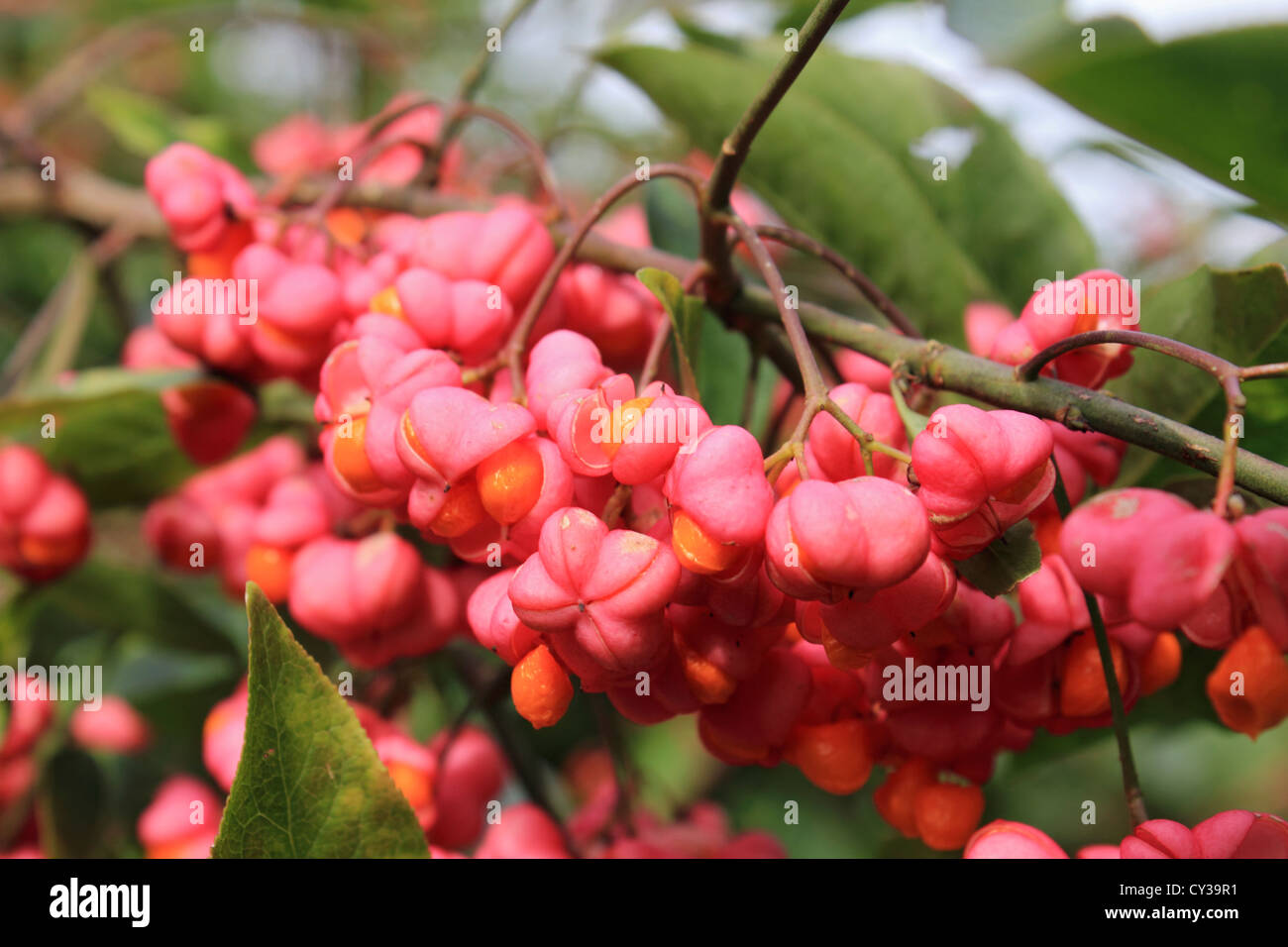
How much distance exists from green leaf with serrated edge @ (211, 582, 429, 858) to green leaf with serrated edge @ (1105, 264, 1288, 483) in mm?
632

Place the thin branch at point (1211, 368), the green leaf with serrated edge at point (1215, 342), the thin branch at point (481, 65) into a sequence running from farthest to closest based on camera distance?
the thin branch at point (481, 65), the green leaf with serrated edge at point (1215, 342), the thin branch at point (1211, 368)

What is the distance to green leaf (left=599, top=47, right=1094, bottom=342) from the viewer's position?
43.6 inches

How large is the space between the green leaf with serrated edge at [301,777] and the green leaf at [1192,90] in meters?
0.66

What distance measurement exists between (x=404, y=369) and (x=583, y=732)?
1029mm

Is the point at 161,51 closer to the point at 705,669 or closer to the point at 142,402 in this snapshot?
the point at 142,402

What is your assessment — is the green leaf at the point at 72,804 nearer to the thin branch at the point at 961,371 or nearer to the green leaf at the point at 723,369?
the thin branch at the point at 961,371

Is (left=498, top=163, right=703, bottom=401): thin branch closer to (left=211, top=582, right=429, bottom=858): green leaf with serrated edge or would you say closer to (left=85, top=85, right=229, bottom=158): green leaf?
(left=211, top=582, right=429, bottom=858): green leaf with serrated edge

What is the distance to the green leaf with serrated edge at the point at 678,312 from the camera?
72cm

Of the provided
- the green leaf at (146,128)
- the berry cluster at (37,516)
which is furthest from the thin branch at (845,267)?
the green leaf at (146,128)

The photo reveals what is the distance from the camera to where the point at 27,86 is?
239 centimetres

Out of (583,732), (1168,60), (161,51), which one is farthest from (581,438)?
(161,51)

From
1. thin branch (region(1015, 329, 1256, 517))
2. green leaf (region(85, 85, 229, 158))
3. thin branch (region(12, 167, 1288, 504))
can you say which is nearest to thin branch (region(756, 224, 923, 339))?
thin branch (region(12, 167, 1288, 504))

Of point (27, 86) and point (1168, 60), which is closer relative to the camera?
point (1168, 60)

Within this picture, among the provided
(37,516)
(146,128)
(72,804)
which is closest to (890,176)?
(37,516)
